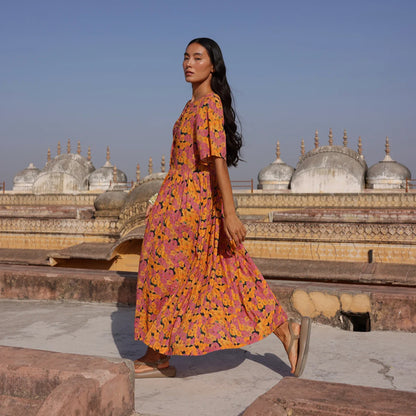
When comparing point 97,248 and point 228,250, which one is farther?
point 97,248

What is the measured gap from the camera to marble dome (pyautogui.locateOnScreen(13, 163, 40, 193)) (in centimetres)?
2806

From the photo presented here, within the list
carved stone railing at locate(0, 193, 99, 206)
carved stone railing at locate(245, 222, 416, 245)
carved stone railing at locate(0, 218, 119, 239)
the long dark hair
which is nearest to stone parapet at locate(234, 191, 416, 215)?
carved stone railing at locate(0, 193, 99, 206)

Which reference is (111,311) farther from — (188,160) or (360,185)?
(360,185)

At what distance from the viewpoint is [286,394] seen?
1.39 metres

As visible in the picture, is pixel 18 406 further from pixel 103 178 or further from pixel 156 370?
pixel 103 178

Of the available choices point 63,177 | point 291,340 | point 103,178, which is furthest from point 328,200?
point 63,177

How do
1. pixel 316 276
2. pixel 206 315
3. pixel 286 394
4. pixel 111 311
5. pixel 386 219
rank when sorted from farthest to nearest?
pixel 386 219, pixel 316 276, pixel 111 311, pixel 206 315, pixel 286 394

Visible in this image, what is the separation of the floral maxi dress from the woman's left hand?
11 cm

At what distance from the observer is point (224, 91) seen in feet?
7.69

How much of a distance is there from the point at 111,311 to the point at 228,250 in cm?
144

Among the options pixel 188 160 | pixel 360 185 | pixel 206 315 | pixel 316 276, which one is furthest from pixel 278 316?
pixel 360 185

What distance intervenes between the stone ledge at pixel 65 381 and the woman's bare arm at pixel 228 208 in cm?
70

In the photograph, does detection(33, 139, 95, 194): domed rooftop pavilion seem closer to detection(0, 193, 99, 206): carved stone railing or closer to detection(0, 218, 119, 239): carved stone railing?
detection(0, 193, 99, 206): carved stone railing

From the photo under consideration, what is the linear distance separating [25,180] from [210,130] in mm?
27739
